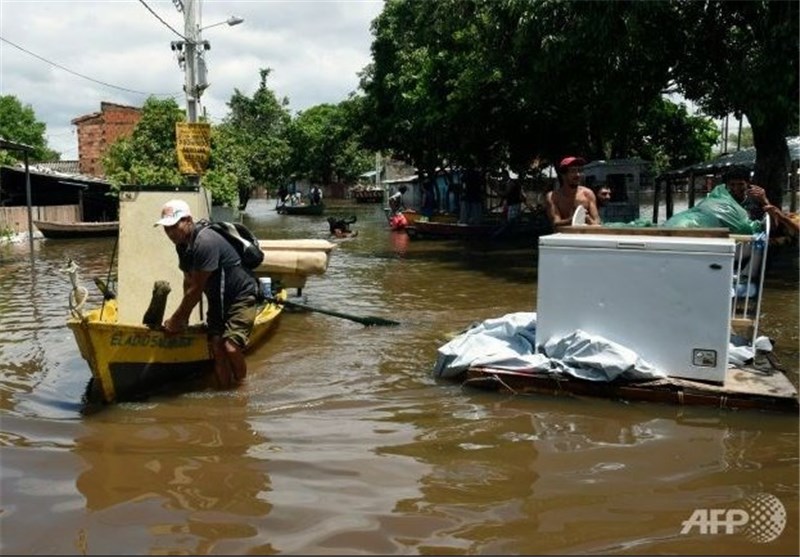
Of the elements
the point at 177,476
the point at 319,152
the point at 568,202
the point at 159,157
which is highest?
the point at 319,152

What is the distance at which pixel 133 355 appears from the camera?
5.93 metres

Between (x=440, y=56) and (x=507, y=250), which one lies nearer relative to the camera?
(x=507, y=250)

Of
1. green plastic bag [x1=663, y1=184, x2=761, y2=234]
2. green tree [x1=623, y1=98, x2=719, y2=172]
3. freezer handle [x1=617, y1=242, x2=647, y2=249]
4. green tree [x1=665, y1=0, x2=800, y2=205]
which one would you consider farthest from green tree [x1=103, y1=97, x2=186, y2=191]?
freezer handle [x1=617, y1=242, x2=647, y2=249]

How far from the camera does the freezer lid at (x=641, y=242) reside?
5.22m

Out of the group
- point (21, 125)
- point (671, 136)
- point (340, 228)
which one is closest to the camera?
point (340, 228)

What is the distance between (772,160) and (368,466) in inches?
522

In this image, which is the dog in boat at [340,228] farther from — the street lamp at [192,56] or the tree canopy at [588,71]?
the street lamp at [192,56]

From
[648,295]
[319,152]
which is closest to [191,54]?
[648,295]

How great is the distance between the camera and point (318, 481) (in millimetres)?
4289

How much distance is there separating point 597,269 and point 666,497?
2.05 metres

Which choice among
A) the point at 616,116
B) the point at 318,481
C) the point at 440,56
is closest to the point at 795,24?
the point at 616,116

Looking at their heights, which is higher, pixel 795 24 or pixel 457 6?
pixel 457 6

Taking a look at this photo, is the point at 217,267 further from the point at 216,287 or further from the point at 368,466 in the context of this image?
the point at 368,466

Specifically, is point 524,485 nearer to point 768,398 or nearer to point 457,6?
point 768,398
